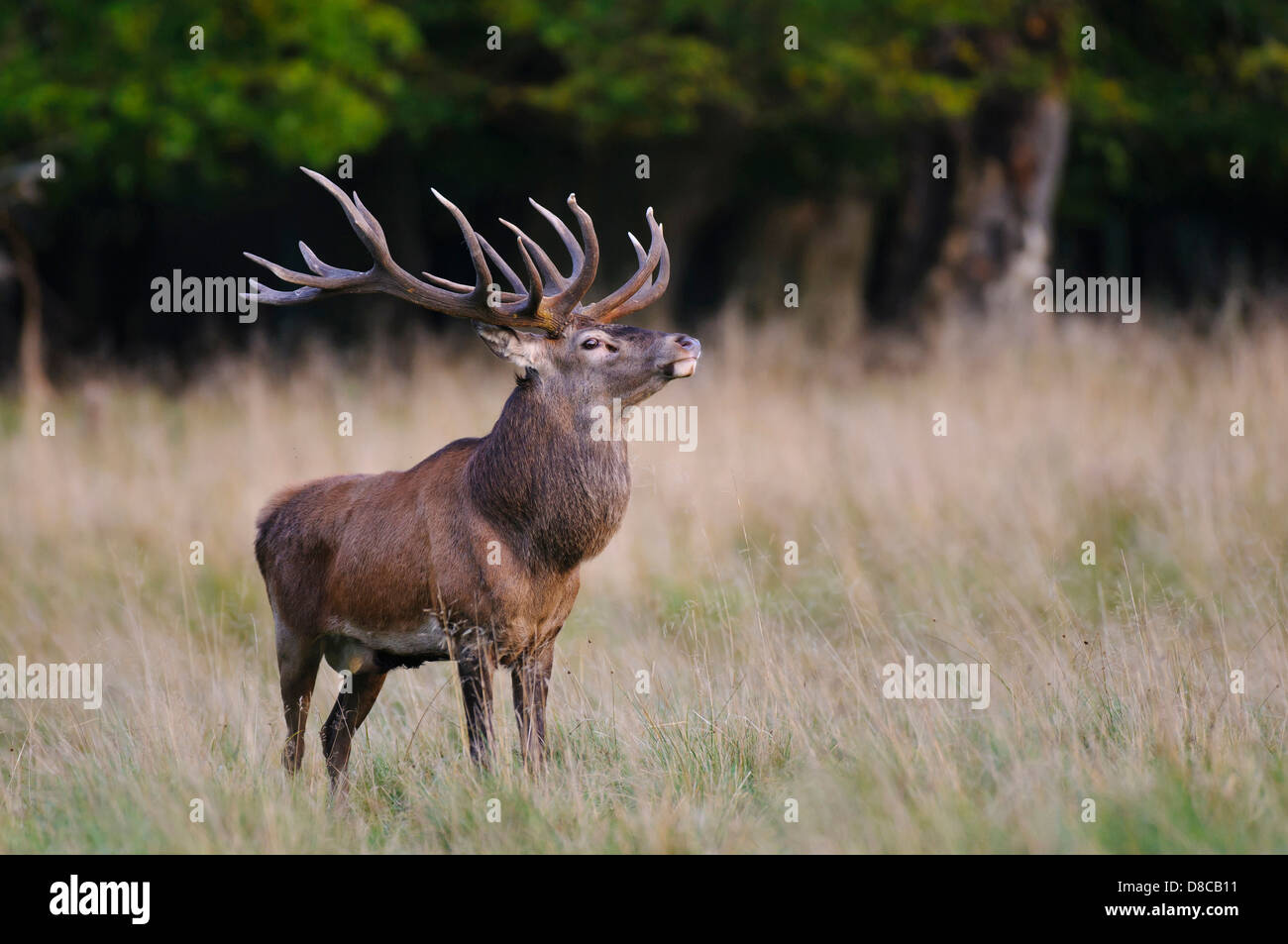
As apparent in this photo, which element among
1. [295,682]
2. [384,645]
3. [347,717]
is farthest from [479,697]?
[295,682]

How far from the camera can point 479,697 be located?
453cm

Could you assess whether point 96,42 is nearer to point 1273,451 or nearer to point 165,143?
point 165,143

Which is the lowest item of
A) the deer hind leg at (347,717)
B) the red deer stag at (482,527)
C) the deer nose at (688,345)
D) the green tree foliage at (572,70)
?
the deer hind leg at (347,717)

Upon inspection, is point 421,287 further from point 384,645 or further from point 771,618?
point 771,618

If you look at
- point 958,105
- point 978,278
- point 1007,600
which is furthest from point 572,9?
point 1007,600

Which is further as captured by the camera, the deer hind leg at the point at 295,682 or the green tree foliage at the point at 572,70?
the green tree foliage at the point at 572,70

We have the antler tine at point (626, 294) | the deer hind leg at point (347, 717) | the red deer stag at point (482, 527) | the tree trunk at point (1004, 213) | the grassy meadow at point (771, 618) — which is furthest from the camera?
the tree trunk at point (1004, 213)

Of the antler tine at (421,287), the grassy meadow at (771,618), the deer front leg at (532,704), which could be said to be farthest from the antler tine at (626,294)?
the deer front leg at (532,704)

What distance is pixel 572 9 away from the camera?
1378 centimetres

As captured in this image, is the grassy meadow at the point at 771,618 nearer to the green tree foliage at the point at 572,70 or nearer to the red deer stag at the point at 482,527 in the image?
the red deer stag at the point at 482,527

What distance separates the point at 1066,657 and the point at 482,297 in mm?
2474

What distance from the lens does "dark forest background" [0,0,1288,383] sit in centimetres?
1279

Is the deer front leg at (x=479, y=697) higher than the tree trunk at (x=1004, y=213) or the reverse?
the reverse

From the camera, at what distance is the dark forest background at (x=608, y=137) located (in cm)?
1279
